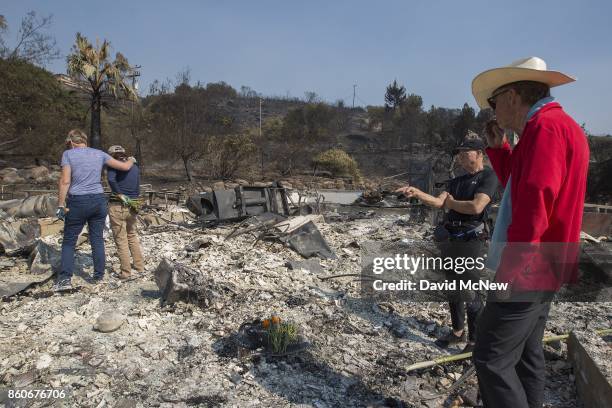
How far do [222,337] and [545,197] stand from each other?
105 inches

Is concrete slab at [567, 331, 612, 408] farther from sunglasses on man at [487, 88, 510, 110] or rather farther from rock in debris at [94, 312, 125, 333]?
rock in debris at [94, 312, 125, 333]

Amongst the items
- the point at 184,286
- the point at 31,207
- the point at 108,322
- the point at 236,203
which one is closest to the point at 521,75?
the point at 184,286

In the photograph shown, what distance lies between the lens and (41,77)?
1856cm

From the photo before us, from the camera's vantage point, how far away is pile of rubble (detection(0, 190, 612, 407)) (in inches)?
103

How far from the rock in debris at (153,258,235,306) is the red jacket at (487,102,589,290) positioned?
295cm

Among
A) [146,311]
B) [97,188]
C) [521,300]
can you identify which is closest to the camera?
[521,300]

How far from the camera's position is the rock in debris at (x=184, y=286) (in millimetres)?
3855

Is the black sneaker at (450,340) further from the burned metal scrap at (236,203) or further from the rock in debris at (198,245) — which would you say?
the burned metal scrap at (236,203)

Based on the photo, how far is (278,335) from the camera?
3.04 m

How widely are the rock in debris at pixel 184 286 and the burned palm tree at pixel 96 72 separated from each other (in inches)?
537

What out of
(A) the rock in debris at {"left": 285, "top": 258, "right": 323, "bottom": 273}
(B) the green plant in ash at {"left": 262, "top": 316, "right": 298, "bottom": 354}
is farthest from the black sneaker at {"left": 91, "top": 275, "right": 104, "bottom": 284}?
(B) the green plant in ash at {"left": 262, "top": 316, "right": 298, "bottom": 354}

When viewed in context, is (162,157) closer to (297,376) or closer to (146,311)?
(146,311)

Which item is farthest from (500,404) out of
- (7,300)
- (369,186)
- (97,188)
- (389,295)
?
(369,186)

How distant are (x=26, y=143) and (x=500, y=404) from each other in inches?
874
